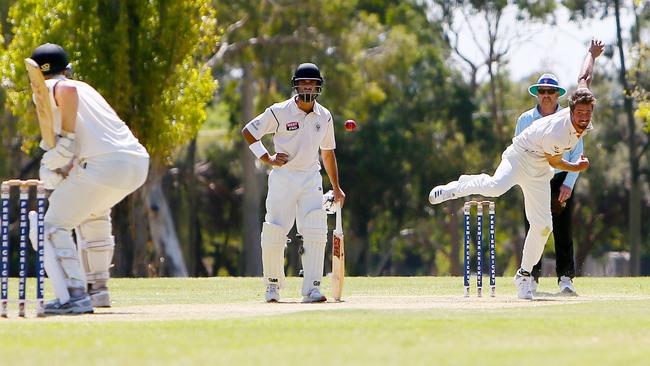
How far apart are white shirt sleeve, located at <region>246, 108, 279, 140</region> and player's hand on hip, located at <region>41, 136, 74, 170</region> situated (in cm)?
267

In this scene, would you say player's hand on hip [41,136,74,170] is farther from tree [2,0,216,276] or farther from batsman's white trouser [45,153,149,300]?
tree [2,0,216,276]

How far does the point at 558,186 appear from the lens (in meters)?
15.9

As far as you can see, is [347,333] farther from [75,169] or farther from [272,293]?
[272,293]

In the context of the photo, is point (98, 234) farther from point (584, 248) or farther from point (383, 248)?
point (383, 248)

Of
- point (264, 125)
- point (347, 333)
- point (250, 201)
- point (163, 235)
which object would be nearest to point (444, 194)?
point (264, 125)

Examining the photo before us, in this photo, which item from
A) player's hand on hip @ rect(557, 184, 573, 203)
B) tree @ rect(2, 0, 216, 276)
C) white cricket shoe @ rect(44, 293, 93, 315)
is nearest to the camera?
white cricket shoe @ rect(44, 293, 93, 315)

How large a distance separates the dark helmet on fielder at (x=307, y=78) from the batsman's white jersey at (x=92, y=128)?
2.30 metres

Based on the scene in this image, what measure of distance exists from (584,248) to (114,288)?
4192cm

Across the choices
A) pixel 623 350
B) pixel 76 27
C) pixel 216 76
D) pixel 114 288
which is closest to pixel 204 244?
pixel 216 76

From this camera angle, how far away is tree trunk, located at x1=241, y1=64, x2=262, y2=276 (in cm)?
4884

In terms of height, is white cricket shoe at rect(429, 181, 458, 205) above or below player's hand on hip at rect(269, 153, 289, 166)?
below

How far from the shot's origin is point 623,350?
873 centimetres

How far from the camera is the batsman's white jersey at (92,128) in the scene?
1162cm

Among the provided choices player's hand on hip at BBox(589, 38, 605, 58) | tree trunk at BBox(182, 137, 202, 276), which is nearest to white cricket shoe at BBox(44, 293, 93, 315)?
player's hand on hip at BBox(589, 38, 605, 58)
